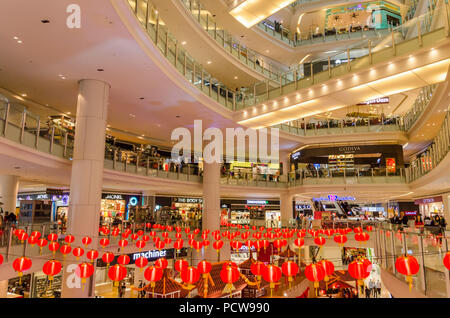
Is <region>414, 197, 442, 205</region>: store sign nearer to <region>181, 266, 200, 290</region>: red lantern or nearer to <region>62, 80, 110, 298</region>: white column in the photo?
<region>181, 266, 200, 290</region>: red lantern

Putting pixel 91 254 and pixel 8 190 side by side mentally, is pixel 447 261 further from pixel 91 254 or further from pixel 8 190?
pixel 8 190

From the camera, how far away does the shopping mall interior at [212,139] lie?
7.79 metres

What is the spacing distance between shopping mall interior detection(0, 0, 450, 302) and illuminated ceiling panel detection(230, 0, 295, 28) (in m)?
0.10

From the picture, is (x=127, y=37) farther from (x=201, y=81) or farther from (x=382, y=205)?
(x=382, y=205)

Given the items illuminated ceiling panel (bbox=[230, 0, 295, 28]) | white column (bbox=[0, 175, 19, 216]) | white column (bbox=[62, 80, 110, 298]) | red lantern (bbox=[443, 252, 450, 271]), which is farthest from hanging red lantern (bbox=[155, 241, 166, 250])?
illuminated ceiling panel (bbox=[230, 0, 295, 28])

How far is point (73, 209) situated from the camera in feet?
32.3

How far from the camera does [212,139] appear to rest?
59.7ft

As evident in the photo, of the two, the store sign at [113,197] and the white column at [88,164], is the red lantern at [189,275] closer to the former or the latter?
the white column at [88,164]

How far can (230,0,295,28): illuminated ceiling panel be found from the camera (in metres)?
14.5

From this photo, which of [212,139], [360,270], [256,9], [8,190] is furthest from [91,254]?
[256,9]

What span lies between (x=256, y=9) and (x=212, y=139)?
6838mm

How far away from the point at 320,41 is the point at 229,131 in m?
12.4

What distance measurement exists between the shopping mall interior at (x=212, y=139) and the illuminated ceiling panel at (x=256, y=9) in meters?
0.10
